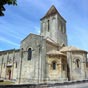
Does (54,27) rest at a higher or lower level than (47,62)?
higher

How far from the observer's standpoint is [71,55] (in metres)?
28.1

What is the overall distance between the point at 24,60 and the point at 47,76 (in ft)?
20.9

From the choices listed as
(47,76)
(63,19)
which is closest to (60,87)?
(47,76)

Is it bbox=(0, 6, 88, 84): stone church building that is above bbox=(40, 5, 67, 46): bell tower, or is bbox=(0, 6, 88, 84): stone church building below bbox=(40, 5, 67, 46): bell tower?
below

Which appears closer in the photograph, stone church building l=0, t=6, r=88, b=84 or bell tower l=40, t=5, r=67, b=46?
stone church building l=0, t=6, r=88, b=84

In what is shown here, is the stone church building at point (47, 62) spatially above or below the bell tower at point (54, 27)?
below

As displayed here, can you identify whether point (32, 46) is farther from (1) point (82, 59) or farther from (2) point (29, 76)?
(1) point (82, 59)

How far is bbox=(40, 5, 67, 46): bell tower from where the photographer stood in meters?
35.1

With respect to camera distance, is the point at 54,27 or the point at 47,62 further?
the point at 54,27

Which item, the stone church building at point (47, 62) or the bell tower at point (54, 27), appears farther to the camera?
the bell tower at point (54, 27)

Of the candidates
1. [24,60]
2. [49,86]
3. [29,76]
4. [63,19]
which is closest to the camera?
[49,86]

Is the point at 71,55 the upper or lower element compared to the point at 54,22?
lower

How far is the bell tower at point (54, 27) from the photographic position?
35125mm

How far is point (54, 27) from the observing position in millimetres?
35344
